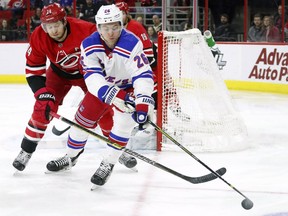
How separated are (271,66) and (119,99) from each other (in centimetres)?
480

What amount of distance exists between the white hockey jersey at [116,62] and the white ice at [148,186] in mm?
518

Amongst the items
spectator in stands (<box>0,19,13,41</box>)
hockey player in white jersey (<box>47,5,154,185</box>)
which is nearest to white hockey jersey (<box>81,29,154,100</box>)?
hockey player in white jersey (<box>47,5,154,185</box>)

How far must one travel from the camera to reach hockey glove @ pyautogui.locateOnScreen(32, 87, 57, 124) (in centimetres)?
330

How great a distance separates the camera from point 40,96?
3324 millimetres

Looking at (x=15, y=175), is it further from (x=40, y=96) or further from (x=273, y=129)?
(x=273, y=129)

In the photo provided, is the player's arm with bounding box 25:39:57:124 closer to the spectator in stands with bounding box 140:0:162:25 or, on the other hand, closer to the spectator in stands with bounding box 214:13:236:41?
the spectator in stands with bounding box 214:13:236:41

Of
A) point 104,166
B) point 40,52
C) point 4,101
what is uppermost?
point 40,52

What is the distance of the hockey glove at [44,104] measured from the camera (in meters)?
3.30

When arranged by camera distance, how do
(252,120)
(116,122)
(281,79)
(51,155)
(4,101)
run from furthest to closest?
1. (281,79)
2. (4,101)
3. (252,120)
4. (51,155)
5. (116,122)

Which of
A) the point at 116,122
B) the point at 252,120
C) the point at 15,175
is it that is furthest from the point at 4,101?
the point at 116,122

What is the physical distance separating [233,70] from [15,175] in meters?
4.82

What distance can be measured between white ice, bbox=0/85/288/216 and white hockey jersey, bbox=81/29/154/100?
1.70 feet

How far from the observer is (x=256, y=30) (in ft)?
27.0

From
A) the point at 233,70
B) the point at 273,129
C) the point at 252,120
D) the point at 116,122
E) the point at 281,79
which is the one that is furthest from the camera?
the point at 233,70
